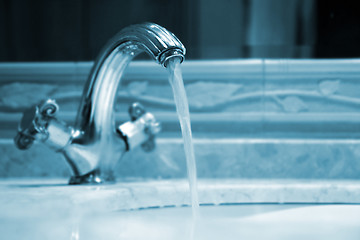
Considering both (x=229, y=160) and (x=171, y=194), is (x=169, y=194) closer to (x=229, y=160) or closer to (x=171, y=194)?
(x=171, y=194)

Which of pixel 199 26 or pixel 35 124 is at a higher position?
pixel 199 26

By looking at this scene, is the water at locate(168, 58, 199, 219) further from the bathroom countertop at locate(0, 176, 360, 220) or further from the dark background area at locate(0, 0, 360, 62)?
the dark background area at locate(0, 0, 360, 62)

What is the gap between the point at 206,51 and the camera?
2.49 feet

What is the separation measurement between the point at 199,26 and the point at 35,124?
0.32 metres

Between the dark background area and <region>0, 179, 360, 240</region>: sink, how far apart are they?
9.2 inches

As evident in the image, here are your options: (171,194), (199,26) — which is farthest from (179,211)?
(199,26)

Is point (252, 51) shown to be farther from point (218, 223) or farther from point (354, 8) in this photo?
point (218, 223)

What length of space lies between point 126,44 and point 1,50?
323mm

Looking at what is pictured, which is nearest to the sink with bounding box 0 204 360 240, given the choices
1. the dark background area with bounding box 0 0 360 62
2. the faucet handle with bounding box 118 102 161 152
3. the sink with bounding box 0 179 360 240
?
the sink with bounding box 0 179 360 240

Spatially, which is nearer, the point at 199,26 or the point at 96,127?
the point at 96,127

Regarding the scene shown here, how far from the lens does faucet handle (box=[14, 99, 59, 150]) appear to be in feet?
1.87

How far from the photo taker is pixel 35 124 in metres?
0.57

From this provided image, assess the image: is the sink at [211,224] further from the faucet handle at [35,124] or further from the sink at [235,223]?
the faucet handle at [35,124]

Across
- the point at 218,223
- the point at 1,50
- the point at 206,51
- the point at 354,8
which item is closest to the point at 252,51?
the point at 206,51
